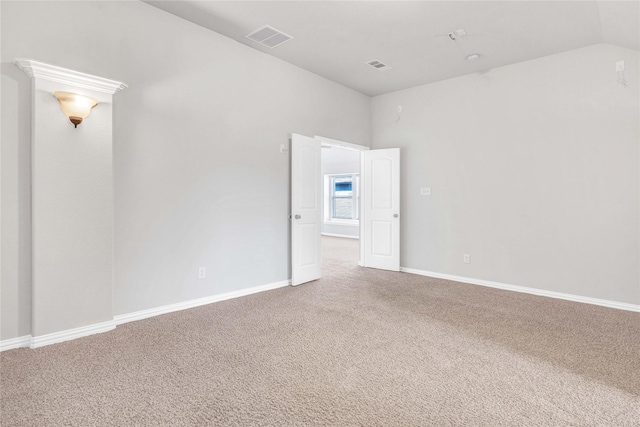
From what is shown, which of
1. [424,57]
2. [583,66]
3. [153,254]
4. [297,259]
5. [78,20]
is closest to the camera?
[78,20]

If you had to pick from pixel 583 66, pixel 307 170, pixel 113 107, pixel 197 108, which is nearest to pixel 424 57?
pixel 583 66

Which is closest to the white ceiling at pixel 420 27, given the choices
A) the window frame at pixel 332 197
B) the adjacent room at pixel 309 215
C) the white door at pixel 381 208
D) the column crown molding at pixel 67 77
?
the adjacent room at pixel 309 215

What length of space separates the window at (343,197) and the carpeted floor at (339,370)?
21.3 feet

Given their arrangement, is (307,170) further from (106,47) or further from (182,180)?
(106,47)

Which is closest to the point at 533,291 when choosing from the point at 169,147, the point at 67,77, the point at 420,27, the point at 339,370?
the point at 339,370

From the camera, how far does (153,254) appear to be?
10.8ft

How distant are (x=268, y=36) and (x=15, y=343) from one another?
12.3ft

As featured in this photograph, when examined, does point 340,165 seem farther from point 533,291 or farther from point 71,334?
point 71,334

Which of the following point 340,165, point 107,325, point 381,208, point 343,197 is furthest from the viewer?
point 343,197

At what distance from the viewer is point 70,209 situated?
275cm

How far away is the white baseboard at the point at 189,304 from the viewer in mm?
3133

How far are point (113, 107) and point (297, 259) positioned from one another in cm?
277

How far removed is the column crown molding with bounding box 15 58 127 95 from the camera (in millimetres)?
2514

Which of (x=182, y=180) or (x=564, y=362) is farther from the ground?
(x=182, y=180)
